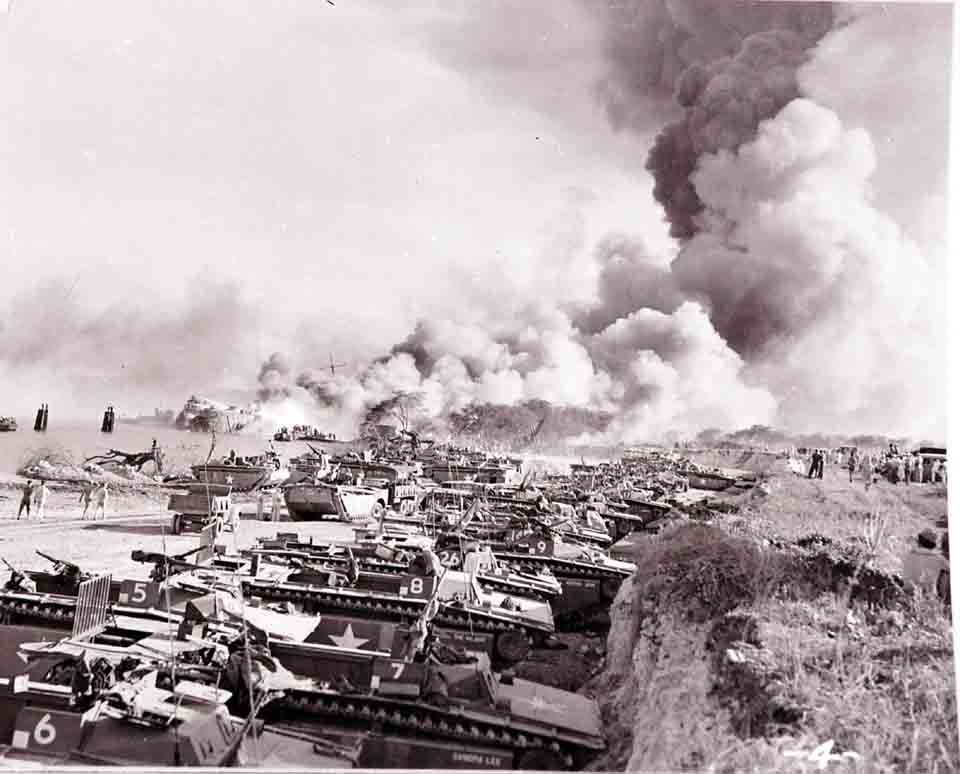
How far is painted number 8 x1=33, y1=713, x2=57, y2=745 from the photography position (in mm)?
5617

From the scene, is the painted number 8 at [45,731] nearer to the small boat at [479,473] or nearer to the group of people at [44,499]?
the group of people at [44,499]

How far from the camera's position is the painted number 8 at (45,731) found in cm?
562

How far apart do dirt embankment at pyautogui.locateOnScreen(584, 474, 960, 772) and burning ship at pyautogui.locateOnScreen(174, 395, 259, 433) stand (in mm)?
5408

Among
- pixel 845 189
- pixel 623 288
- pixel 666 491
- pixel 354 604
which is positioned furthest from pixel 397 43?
pixel 666 491

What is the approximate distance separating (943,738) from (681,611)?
86.4 inches

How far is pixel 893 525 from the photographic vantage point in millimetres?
7777

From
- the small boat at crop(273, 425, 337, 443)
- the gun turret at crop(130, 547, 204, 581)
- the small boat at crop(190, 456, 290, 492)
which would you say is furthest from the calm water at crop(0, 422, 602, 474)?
the gun turret at crop(130, 547, 204, 581)

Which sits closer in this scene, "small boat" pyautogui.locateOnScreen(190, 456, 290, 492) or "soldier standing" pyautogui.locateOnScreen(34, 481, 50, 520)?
"soldier standing" pyautogui.locateOnScreen(34, 481, 50, 520)

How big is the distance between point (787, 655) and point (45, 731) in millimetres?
5546

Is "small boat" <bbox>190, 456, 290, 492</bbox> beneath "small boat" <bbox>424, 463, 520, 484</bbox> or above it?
beneath

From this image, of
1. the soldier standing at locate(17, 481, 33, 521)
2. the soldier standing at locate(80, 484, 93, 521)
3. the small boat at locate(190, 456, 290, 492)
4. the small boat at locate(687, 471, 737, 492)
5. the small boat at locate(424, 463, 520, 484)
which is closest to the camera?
the soldier standing at locate(17, 481, 33, 521)

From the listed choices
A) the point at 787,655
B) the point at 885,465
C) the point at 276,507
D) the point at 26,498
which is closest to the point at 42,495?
the point at 26,498

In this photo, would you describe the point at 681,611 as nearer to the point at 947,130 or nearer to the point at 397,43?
the point at 947,130

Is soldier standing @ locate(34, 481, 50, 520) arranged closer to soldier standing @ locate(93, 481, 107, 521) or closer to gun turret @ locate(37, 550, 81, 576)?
soldier standing @ locate(93, 481, 107, 521)
